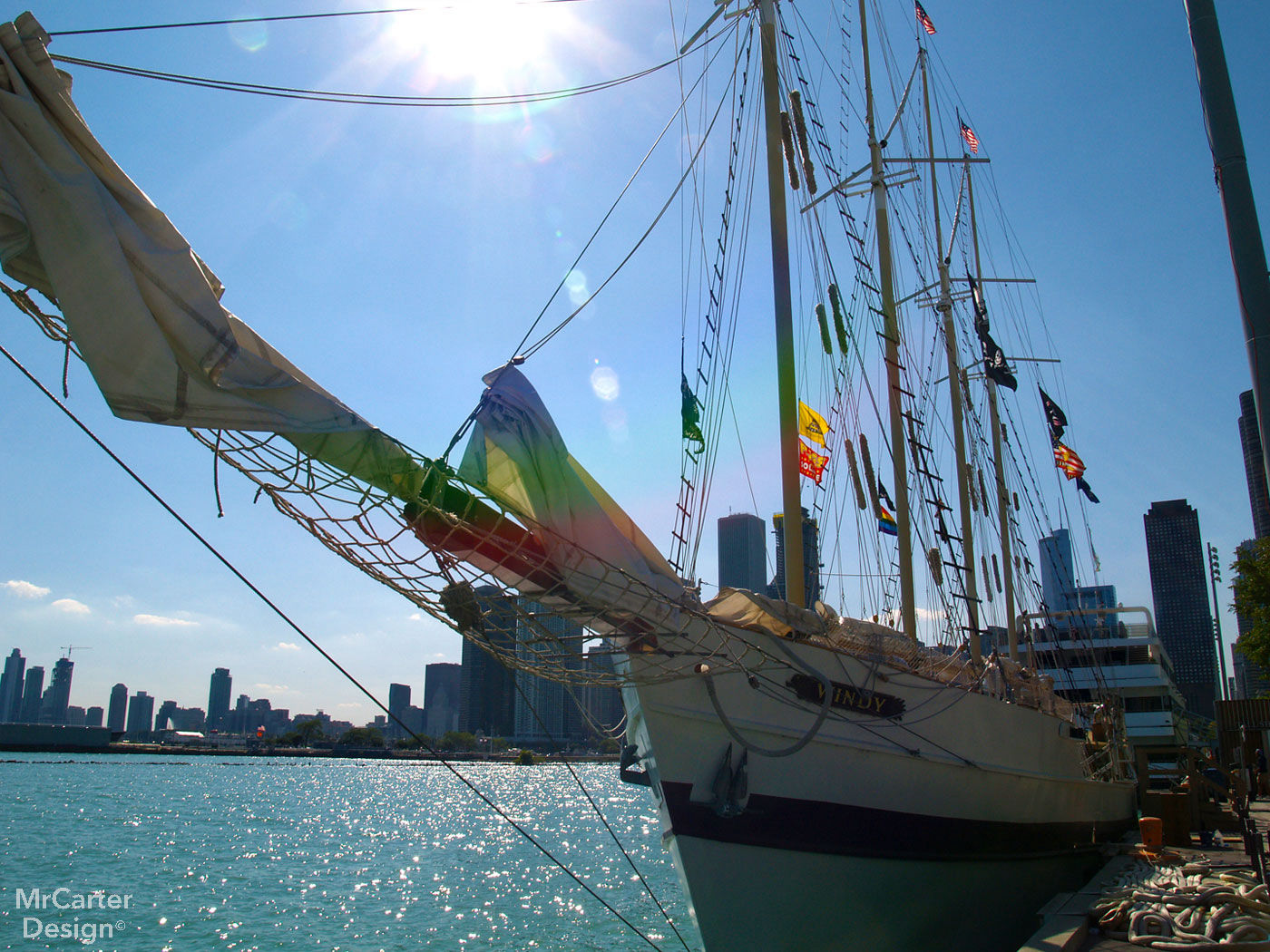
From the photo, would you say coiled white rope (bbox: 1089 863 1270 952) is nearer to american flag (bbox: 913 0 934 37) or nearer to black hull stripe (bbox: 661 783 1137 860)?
black hull stripe (bbox: 661 783 1137 860)

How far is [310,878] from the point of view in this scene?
2342 cm

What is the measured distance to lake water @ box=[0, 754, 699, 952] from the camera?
1650 cm

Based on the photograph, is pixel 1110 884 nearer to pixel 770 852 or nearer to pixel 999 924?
pixel 999 924

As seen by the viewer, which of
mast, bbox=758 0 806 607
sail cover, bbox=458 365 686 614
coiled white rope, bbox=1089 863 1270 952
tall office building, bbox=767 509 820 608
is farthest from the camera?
tall office building, bbox=767 509 820 608

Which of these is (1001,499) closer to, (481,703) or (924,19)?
(924,19)

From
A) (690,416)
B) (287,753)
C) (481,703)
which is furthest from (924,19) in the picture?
(287,753)

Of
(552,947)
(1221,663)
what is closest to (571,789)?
(1221,663)

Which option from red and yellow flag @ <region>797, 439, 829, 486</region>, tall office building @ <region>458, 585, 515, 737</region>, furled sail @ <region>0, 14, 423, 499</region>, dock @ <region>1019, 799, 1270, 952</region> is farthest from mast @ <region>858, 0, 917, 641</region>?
tall office building @ <region>458, 585, 515, 737</region>

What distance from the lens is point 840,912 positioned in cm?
1041

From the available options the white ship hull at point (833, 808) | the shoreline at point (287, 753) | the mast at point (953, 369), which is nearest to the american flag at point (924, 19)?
A: the mast at point (953, 369)

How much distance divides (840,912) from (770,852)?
54.5 inches

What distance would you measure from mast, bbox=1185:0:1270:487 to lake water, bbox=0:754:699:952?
10937 mm

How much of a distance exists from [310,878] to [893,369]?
66.0 ft

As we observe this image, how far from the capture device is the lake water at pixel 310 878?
650 inches
